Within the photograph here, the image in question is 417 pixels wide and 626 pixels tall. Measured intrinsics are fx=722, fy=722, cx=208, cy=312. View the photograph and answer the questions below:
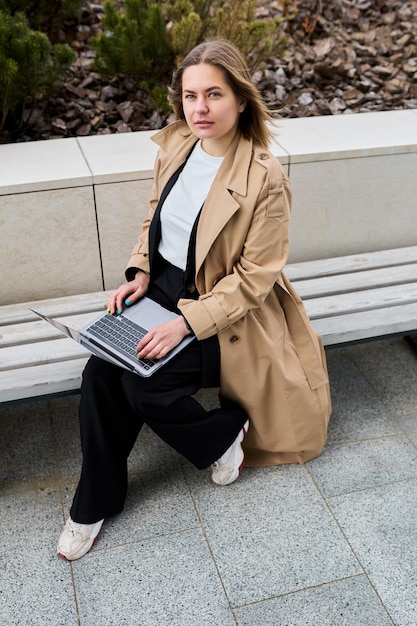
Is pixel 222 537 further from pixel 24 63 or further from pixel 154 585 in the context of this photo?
pixel 24 63

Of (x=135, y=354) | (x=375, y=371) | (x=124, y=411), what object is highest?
(x=135, y=354)

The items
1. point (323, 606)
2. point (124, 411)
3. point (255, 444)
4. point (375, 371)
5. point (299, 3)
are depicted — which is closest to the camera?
point (323, 606)

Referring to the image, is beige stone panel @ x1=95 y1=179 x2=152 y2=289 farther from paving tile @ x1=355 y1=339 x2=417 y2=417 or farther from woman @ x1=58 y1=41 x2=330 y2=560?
paving tile @ x1=355 y1=339 x2=417 y2=417

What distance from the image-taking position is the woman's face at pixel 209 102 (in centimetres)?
245

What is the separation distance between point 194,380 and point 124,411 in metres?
0.30

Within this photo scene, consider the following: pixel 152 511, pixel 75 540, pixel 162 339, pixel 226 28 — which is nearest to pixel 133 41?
pixel 226 28

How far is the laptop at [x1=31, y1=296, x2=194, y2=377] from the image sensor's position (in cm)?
270

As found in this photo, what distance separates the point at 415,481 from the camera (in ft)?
10.3

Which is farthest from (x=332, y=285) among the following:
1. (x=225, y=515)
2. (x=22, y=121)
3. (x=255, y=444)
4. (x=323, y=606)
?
(x=22, y=121)

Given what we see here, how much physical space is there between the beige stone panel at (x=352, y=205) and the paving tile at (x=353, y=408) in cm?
64

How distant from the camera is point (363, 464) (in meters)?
3.23

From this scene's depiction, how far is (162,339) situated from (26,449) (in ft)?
3.51

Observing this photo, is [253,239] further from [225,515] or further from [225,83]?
[225,515]

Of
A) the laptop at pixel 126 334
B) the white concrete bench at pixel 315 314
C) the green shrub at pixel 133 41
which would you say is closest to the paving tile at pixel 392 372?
the white concrete bench at pixel 315 314
